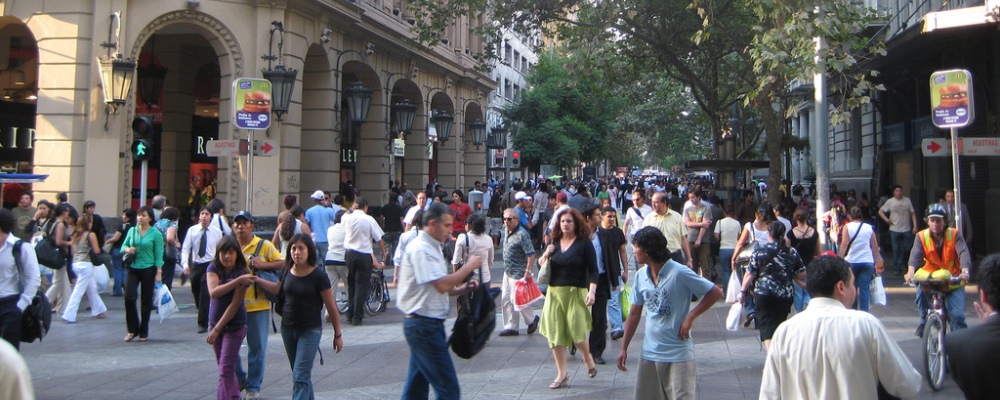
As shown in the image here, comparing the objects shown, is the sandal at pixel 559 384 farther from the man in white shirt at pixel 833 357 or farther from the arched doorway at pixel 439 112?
the arched doorway at pixel 439 112

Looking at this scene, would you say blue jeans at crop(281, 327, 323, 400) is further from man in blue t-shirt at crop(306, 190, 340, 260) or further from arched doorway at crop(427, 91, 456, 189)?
arched doorway at crop(427, 91, 456, 189)

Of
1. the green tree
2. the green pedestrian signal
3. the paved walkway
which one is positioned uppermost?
the green tree

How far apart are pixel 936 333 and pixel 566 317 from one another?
3420 mm

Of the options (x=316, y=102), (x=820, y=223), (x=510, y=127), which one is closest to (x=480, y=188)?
(x=316, y=102)

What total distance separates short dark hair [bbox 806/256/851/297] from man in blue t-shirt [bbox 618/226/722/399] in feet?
4.75

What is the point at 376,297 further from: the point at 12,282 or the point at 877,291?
the point at 877,291

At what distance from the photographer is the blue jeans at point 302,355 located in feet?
21.1

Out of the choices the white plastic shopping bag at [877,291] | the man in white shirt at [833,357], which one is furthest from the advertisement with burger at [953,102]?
the man in white shirt at [833,357]

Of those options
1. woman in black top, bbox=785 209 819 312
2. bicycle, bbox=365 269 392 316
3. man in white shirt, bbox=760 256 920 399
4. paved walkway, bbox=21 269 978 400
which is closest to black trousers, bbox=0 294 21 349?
paved walkway, bbox=21 269 978 400

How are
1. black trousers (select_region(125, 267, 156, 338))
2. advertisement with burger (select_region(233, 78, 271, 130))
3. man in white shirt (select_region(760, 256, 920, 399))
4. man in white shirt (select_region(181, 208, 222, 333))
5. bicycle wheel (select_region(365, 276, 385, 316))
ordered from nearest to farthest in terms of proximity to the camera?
man in white shirt (select_region(760, 256, 920, 399)) < black trousers (select_region(125, 267, 156, 338)) < man in white shirt (select_region(181, 208, 222, 333)) < bicycle wheel (select_region(365, 276, 385, 316)) < advertisement with burger (select_region(233, 78, 271, 130))

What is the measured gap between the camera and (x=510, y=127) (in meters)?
43.1

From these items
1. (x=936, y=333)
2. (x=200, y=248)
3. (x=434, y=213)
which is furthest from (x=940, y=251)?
(x=200, y=248)

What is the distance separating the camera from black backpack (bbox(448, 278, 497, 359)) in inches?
236

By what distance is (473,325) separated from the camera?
6.04 meters
